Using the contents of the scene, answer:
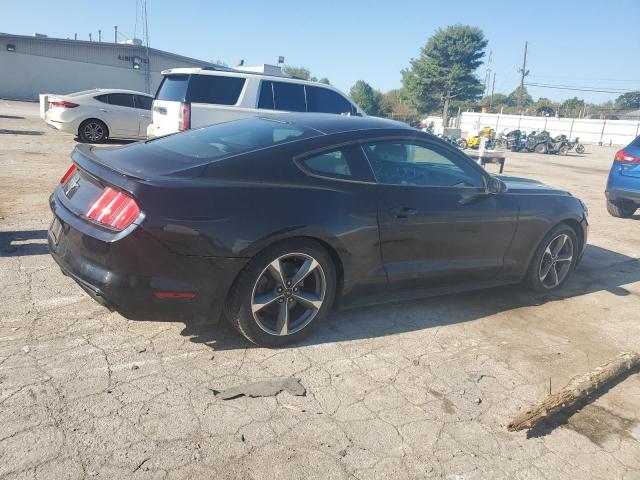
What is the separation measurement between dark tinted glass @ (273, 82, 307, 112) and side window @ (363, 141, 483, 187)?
223 inches

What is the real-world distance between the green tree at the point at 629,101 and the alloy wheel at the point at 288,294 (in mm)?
120742

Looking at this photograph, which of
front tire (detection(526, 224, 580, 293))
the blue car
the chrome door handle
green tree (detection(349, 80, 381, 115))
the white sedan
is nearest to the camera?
the chrome door handle

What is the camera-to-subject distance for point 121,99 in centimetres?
1358

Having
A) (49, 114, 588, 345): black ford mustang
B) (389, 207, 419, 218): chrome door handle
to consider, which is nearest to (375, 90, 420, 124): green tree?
(49, 114, 588, 345): black ford mustang

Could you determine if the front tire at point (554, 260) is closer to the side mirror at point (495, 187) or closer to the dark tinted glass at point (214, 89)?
the side mirror at point (495, 187)

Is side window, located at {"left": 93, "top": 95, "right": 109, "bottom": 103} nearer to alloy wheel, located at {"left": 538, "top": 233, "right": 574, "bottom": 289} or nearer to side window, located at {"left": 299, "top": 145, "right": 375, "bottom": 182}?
side window, located at {"left": 299, "top": 145, "right": 375, "bottom": 182}

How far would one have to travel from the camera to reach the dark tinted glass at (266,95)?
9102mm

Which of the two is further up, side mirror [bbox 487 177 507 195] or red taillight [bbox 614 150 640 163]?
red taillight [bbox 614 150 640 163]

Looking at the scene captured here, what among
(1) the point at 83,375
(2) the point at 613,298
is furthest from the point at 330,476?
(2) the point at 613,298

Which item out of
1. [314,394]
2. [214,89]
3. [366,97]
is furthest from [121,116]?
[366,97]

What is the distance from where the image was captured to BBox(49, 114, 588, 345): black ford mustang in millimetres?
2830

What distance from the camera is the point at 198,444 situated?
238 cm

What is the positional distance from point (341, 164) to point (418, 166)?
0.80m

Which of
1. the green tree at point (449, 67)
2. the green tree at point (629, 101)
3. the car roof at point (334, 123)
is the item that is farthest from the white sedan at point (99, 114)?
the green tree at point (629, 101)
